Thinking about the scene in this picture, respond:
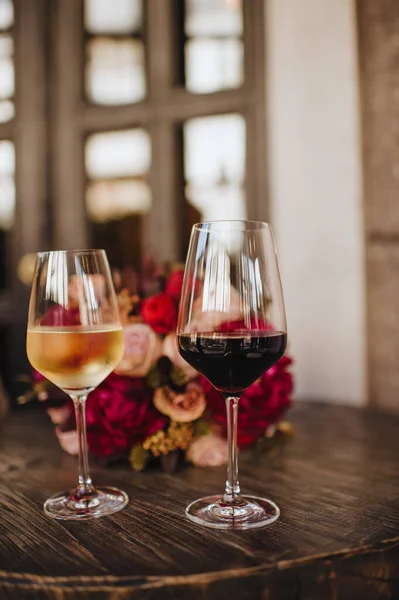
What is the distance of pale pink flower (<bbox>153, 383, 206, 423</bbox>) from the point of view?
39.6 inches

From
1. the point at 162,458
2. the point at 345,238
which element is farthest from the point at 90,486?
the point at 345,238

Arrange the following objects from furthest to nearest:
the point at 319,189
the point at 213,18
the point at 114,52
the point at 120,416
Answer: the point at 114,52 < the point at 213,18 < the point at 319,189 < the point at 120,416

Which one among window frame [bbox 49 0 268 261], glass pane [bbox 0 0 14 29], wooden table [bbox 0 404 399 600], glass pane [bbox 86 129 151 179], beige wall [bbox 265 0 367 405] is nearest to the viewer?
wooden table [bbox 0 404 399 600]

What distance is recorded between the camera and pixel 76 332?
854 millimetres

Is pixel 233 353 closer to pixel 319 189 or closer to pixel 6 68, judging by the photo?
pixel 319 189

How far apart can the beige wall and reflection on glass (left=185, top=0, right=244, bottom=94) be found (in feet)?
1.03

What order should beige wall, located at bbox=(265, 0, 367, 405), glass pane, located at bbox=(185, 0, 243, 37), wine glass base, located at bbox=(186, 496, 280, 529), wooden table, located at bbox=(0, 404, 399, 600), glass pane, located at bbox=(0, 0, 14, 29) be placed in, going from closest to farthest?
wooden table, located at bbox=(0, 404, 399, 600), wine glass base, located at bbox=(186, 496, 280, 529), beige wall, located at bbox=(265, 0, 367, 405), glass pane, located at bbox=(185, 0, 243, 37), glass pane, located at bbox=(0, 0, 14, 29)

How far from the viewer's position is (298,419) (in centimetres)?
140

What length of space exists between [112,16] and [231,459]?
2.53 m

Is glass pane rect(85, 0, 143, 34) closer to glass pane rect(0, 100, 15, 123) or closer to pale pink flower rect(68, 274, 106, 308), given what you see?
glass pane rect(0, 100, 15, 123)

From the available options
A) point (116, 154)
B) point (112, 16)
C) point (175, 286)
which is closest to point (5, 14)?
point (112, 16)

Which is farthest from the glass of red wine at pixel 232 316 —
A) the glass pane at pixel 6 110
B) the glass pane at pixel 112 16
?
the glass pane at pixel 6 110

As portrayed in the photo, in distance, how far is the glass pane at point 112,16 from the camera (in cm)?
285

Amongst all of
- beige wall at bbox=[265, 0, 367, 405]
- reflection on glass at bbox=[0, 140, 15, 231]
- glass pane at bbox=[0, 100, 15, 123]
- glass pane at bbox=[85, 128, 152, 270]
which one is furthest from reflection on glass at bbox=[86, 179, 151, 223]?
beige wall at bbox=[265, 0, 367, 405]
